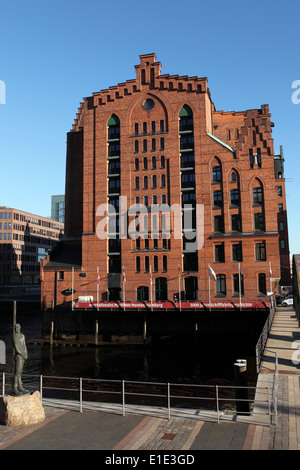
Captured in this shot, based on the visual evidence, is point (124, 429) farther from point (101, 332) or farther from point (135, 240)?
point (135, 240)

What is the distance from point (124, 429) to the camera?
12.6 meters

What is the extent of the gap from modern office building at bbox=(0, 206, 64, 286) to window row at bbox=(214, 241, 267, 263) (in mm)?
78378

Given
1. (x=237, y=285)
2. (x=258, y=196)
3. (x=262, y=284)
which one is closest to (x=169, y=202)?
(x=258, y=196)

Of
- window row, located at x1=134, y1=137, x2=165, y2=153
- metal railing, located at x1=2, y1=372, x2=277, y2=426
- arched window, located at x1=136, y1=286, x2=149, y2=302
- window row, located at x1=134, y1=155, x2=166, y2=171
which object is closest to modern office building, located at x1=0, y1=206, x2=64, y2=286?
arched window, located at x1=136, y1=286, x2=149, y2=302

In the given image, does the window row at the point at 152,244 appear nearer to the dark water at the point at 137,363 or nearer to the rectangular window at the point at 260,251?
the rectangular window at the point at 260,251

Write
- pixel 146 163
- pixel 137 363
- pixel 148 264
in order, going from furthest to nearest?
pixel 146 163
pixel 148 264
pixel 137 363

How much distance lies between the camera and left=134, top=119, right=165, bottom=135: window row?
53594 millimetres

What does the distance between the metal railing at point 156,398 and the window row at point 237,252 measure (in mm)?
23874

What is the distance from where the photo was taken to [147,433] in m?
12.2

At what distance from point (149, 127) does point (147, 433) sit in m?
46.7

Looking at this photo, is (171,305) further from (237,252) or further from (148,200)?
→ (148,200)

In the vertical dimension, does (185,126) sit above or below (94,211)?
above
